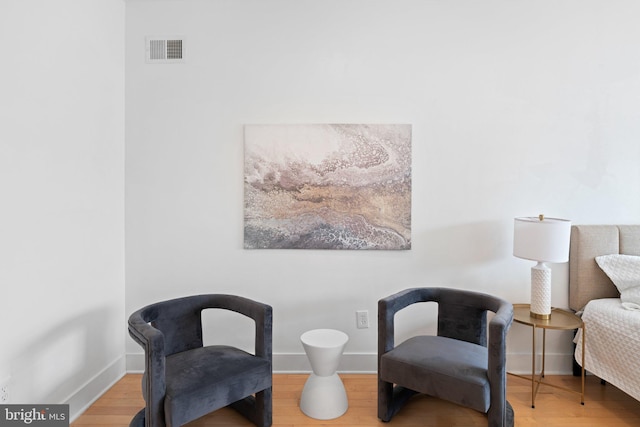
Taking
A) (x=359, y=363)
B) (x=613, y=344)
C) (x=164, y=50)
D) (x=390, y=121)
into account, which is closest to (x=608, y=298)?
(x=613, y=344)

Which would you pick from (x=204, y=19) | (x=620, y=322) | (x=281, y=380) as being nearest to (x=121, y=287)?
(x=281, y=380)

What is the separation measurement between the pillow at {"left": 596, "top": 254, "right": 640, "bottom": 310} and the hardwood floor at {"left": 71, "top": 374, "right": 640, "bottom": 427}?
24.1 inches

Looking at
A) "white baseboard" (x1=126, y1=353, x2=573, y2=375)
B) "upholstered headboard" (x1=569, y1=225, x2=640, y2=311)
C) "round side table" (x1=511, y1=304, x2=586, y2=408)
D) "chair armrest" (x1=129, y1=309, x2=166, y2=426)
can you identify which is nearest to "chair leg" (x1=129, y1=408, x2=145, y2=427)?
"chair armrest" (x1=129, y1=309, x2=166, y2=426)

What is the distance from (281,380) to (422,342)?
101 cm

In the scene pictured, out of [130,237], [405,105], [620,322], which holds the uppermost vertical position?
[405,105]

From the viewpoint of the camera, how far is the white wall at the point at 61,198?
173 centimetres

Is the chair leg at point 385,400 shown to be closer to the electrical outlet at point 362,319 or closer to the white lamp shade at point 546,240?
the electrical outlet at point 362,319

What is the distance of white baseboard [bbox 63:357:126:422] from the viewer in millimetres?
2111

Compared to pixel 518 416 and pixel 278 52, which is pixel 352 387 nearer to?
pixel 518 416

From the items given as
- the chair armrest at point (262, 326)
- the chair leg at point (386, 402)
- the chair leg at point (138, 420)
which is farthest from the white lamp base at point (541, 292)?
the chair leg at point (138, 420)

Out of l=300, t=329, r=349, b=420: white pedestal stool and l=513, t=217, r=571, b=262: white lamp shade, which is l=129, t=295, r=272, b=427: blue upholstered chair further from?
l=513, t=217, r=571, b=262: white lamp shade

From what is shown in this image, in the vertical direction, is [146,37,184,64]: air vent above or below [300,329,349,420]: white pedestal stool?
above

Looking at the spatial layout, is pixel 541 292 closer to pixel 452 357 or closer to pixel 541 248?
pixel 541 248

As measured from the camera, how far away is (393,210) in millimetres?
2592
